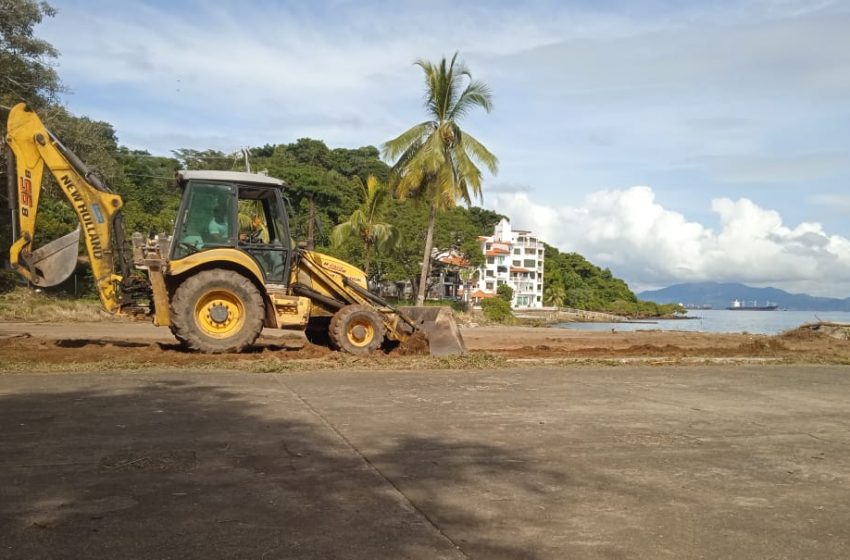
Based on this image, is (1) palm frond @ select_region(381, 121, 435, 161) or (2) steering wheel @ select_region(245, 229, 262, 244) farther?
(1) palm frond @ select_region(381, 121, 435, 161)

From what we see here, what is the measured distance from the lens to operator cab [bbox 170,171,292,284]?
469 inches

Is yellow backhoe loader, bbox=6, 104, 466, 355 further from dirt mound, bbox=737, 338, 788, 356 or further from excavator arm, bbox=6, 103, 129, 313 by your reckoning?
dirt mound, bbox=737, 338, 788, 356

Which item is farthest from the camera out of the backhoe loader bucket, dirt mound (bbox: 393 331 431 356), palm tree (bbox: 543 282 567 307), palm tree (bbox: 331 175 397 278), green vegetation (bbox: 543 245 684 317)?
green vegetation (bbox: 543 245 684 317)

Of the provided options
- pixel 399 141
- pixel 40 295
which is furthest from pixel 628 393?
pixel 40 295

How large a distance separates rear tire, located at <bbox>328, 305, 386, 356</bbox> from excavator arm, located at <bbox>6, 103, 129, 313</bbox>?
3.64 m

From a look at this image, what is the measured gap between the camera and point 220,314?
12.1 meters

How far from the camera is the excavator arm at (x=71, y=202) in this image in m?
11.9

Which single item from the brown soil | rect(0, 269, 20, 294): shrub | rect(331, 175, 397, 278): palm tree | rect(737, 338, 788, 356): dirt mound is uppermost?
rect(331, 175, 397, 278): palm tree

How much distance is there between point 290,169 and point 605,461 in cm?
6262

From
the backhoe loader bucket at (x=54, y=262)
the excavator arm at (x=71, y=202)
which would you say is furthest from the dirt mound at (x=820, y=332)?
the backhoe loader bucket at (x=54, y=262)

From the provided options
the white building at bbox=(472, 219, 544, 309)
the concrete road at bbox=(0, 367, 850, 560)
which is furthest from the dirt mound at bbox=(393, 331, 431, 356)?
the white building at bbox=(472, 219, 544, 309)

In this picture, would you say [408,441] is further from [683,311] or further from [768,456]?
[683,311]

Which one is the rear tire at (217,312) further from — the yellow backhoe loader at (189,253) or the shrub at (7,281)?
the shrub at (7,281)

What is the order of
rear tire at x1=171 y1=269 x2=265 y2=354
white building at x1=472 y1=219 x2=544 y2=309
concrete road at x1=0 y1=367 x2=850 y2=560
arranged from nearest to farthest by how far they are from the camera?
concrete road at x1=0 y1=367 x2=850 y2=560 < rear tire at x1=171 y1=269 x2=265 y2=354 < white building at x1=472 y1=219 x2=544 y2=309
